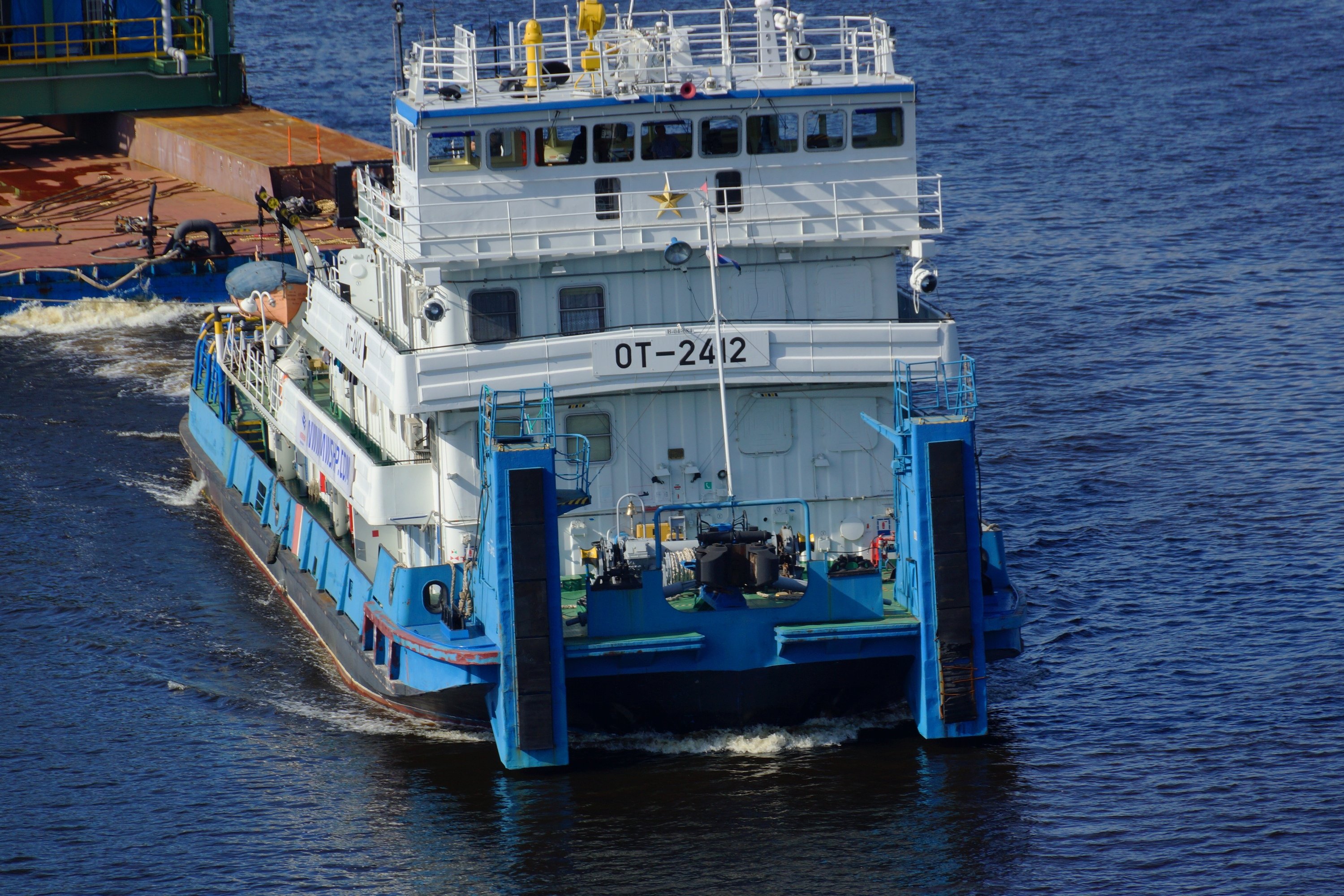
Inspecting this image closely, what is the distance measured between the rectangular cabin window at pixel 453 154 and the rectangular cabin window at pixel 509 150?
21 cm

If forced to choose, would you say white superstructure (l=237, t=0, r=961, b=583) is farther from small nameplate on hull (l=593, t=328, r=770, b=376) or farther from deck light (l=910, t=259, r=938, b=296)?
deck light (l=910, t=259, r=938, b=296)

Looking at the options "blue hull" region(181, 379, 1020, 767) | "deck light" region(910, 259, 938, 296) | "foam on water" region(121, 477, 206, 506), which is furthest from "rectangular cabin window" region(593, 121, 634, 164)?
"foam on water" region(121, 477, 206, 506)

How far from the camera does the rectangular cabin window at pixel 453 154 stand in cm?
2383

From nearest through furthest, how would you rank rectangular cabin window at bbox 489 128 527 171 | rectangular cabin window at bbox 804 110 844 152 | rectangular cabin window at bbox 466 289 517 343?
1. rectangular cabin window at bbox 489 128 527 171
2. rectangular cabin window at bbox 466 289 517 343
3. rectangular cabin window at bbox 804 110 844 152

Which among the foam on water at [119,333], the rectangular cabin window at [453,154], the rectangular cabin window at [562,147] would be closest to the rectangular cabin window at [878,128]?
the rectangular cabin window at [562,147]

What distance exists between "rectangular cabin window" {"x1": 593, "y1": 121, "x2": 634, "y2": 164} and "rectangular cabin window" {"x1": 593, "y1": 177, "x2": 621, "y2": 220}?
25 cm

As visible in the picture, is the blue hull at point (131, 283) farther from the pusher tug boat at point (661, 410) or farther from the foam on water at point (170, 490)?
the pusher tug boat at point (661, 410)

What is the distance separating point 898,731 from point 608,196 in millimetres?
7653

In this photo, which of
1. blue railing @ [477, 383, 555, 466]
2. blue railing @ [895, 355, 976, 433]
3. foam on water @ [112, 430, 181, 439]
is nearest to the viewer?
blue railing @ [477, 383, 555, 466]

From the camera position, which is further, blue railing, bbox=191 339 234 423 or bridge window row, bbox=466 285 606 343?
blue railing, bbox=191 339 234 423

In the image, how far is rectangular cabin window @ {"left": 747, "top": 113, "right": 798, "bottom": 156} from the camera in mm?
24484

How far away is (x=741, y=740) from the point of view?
2333 cm

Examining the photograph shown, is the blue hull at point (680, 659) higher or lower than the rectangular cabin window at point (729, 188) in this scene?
lower

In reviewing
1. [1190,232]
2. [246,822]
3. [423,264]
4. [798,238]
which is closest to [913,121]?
[798,238]
